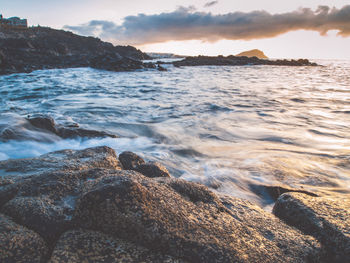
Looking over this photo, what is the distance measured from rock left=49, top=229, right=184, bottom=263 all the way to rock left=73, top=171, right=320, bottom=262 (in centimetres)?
5

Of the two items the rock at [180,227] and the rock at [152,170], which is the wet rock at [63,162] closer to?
the rock at [152,170]

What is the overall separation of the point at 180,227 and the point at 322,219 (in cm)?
136

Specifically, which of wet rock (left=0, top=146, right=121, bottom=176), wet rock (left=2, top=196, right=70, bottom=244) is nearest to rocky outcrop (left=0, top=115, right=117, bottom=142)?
wet rock (left=0, top=146, right=121, bottom=176)

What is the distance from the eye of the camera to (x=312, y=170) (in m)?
3.90

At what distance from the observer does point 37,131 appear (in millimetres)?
4871

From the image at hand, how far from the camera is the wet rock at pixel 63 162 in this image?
2546mm

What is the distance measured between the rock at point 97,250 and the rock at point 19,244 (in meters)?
0.12

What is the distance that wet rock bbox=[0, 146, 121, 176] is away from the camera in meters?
2.55

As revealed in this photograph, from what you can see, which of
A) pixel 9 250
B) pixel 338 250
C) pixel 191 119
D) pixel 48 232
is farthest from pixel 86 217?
pixel 191 119

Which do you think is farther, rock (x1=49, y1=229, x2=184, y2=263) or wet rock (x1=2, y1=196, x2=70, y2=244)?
wet rock (x1=2, y1=196, x2=70, y2=244)

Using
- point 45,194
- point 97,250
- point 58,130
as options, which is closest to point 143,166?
point 45,194

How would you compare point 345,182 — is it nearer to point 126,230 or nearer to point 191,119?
point 126,230

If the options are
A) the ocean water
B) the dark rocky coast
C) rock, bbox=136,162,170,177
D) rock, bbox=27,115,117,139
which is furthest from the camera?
rock, bbox=27,115,117,139

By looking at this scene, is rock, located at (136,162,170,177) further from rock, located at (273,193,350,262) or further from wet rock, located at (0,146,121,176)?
rock, located at (273,193,350,262)
